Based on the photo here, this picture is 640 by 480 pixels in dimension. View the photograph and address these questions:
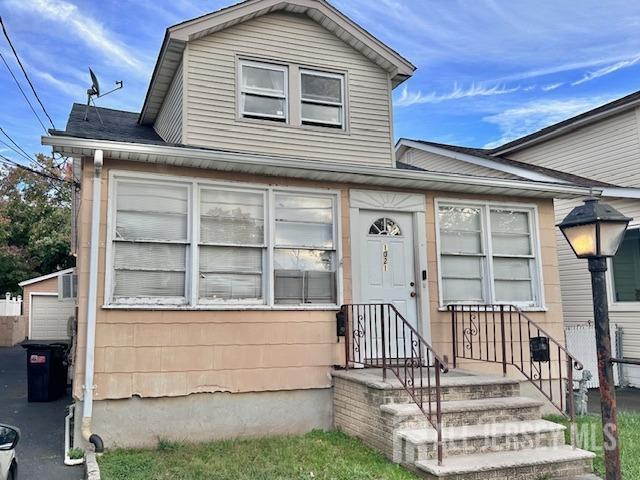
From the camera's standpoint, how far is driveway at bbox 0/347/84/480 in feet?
17.1

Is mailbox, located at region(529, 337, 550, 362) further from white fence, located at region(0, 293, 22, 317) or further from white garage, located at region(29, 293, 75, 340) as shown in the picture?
white garage, located at region(29, 293, 75, 340)

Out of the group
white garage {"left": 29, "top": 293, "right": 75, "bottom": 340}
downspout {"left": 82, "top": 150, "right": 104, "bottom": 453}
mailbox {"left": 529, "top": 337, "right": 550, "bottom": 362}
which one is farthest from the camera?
white garage {"left": 29, "top": 293, "right": 75, "bottom": 340}

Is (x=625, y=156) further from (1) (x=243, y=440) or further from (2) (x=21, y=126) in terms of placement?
(2) (x=21, y=126)

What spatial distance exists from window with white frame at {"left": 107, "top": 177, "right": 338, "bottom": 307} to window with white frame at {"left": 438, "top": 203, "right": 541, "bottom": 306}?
6.01ft

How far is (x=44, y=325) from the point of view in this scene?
73.2ft

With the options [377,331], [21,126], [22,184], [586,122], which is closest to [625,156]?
[586,122]

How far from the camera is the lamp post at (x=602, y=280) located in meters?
4.23

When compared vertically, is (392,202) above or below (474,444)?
above

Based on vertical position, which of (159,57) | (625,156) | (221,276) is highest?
(159,57)

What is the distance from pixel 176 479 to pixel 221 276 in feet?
8.12

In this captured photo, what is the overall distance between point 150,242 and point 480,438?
421cm

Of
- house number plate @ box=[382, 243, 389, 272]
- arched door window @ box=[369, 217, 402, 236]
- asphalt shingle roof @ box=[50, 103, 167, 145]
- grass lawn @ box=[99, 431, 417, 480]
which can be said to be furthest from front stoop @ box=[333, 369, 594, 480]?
asphalt shingle roof @ box=[50, 103, 167, 145]

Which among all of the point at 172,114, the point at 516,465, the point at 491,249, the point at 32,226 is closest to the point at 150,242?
the point at 172,114

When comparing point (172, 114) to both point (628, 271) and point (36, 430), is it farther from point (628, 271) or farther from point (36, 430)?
point (628, 271)
